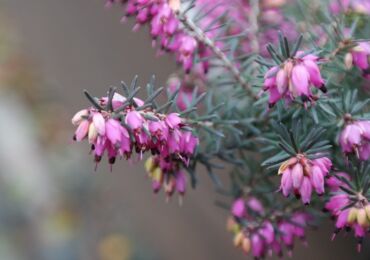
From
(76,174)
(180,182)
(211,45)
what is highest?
(76,174)

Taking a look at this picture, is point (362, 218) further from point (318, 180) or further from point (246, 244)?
point (246, 244)

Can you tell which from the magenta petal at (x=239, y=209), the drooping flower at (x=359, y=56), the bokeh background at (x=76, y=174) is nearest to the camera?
the drooping flower at (x=359, y=56)

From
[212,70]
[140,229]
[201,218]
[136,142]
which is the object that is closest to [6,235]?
[140,229]

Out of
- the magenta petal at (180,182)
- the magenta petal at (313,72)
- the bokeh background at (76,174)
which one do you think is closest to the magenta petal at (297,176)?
the magenta petal at (313,72)

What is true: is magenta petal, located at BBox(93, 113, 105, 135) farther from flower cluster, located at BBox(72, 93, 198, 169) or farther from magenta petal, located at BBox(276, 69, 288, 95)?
magenta petal, located at BBox(276, 69, 288, 95)

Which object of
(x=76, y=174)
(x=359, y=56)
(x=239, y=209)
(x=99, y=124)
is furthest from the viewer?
(x=76, y=174)

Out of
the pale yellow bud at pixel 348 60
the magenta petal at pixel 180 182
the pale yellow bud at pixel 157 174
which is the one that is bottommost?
the magenta petal at pixel 180 182

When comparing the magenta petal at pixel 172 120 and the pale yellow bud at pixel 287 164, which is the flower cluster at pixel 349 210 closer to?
the pale yellow bud at pixel 287 164

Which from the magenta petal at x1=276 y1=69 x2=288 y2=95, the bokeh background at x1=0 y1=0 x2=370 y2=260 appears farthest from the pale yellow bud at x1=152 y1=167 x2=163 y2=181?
the bokeh background at x1=0 y1=0 x2=370 y2=260

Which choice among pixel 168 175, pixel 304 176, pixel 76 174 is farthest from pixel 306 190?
pixel 76 174
